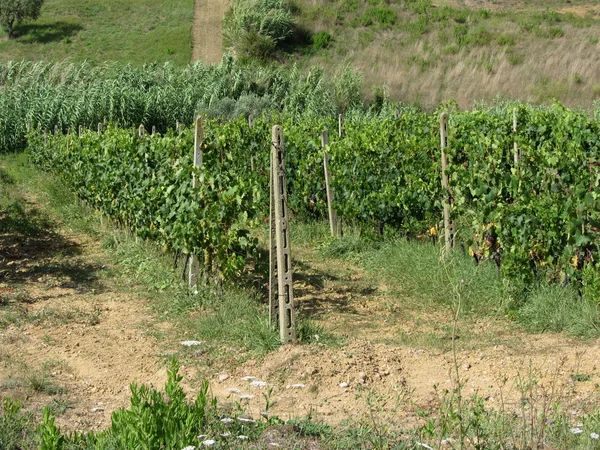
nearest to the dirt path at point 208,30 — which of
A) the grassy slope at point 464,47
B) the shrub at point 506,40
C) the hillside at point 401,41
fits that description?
the hillside at point 401,41

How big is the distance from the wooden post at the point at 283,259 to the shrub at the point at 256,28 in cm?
3376

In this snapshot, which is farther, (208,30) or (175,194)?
(208,30)

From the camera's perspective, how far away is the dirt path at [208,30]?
140ft

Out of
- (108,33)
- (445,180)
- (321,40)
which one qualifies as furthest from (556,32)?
(445,180)

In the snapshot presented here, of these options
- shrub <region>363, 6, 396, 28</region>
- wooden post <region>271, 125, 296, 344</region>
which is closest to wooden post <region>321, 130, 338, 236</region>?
wooden post <region>271, 125, 296, 344</region>

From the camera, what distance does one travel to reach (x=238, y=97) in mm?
29219

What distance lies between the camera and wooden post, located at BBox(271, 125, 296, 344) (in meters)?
5.89

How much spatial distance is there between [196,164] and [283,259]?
197 cm

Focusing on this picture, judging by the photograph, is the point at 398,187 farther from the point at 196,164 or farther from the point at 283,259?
the point at 283,259

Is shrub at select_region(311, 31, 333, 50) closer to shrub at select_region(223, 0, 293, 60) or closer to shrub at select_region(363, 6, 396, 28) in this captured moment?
shrub at select_region(223, 0, 293, 60)

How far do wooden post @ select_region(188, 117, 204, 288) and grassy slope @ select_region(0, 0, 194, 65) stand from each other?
114 ft

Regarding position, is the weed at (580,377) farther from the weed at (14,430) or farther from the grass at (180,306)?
the weed at (14,430)

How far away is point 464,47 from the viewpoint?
3806cm

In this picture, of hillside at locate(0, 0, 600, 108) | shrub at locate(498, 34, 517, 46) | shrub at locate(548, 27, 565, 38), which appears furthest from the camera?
shrub at locate(548, 27, 565, 38)
